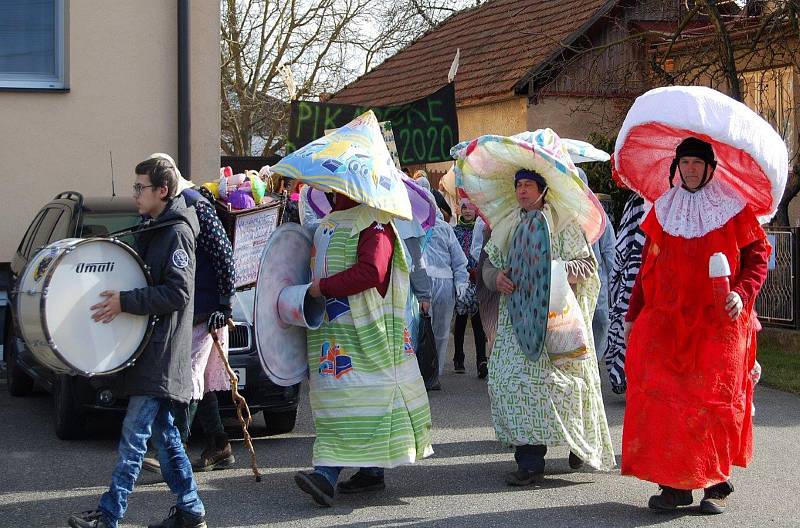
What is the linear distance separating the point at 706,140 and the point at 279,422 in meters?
3.93

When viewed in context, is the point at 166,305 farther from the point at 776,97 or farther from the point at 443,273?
the point at 776,97

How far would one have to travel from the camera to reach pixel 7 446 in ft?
27.8

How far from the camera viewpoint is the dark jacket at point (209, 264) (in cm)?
720

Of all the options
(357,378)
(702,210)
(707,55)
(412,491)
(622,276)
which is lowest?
(412,491)

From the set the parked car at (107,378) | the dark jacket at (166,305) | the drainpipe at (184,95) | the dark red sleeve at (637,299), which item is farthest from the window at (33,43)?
the dark red sleeve at (637,299)

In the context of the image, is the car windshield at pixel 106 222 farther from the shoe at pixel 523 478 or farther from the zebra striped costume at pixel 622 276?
the zebra striped costume at pixel 622 276

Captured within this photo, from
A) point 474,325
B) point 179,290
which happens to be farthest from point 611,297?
point 179,290

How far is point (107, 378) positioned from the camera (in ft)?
26.0

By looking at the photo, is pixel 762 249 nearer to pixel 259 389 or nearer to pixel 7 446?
pixel 259 389

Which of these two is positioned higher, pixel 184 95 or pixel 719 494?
pixel 184 95

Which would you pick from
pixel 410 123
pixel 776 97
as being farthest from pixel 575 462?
pixel 776 97

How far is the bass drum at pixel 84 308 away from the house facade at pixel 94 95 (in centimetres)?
680

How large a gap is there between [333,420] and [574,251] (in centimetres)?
183

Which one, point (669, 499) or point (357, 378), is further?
point (357, 378)
